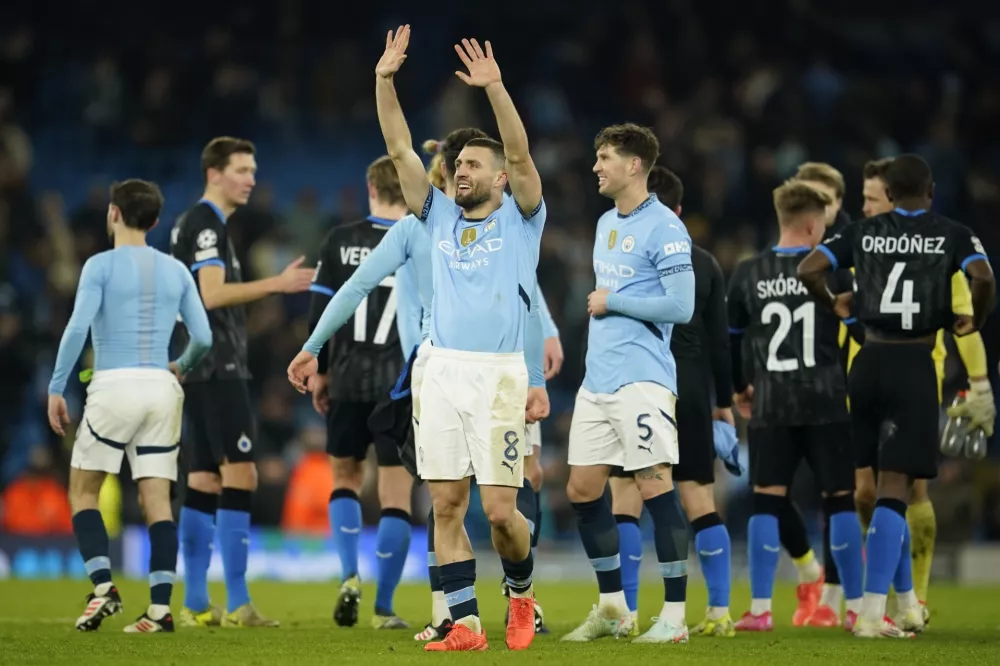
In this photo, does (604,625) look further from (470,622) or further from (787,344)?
(787,344)

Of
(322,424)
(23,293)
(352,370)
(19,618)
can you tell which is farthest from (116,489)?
(352,370)

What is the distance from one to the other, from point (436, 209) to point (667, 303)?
4.39 feet

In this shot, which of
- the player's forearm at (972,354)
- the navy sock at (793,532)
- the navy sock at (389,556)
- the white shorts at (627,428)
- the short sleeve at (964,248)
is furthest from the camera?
the navy sock at (793,532)

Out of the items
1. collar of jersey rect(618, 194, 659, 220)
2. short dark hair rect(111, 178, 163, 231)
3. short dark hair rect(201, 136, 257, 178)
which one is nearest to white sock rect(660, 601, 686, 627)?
collar of jersey rect(618, 194, 659, 220)

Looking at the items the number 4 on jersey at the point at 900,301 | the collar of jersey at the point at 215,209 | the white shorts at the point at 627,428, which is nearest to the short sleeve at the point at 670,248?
the white shorts at the point at 627,428

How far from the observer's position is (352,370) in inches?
374

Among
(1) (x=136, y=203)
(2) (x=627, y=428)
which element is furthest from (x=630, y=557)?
(1) (x=136, y=203)

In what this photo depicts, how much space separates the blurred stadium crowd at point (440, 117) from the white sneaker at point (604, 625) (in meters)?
8.93

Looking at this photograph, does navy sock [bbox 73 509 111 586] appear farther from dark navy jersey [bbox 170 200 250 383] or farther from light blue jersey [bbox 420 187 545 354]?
light blue jersey [bbox 420 187 545 354]

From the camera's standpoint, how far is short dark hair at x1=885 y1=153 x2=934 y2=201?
8.55 metres

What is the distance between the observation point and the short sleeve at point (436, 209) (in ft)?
23.5

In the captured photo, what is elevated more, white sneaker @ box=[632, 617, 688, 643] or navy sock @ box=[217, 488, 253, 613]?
navy sock @ box=[217, 488, 253, 613]

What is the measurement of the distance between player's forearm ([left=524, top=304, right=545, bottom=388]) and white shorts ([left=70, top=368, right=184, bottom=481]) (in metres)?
2.00

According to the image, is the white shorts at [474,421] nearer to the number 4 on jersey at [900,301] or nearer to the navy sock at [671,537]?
the navy sock at [671,537]
